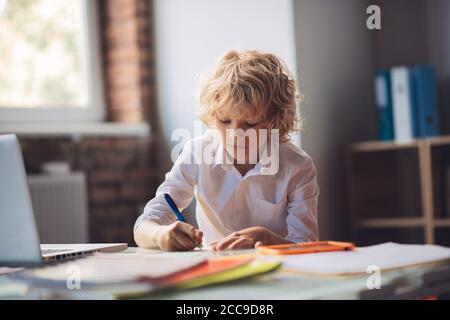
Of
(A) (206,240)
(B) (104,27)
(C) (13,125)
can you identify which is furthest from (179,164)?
(B) (104,27)

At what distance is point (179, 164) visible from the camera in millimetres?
1412

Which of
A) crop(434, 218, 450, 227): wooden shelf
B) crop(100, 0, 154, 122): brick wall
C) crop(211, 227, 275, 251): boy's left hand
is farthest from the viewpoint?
crop(100, 0, 154, 122): brick wall

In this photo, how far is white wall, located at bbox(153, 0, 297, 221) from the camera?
267cm

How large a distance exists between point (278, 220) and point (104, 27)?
6.79 feet

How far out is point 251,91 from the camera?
4.15 ft

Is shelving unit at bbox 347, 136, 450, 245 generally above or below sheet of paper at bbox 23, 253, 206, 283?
below

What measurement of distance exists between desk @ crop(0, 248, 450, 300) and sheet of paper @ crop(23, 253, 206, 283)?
0.02 m

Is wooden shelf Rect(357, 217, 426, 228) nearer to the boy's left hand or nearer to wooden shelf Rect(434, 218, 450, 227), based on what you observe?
A: wooden shelf Rect(434, 218, 450, 227)

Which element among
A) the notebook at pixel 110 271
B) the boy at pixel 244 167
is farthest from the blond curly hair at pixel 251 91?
the notebook at pixel 110 271

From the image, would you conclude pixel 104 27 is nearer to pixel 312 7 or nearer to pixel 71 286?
pixel 312 7

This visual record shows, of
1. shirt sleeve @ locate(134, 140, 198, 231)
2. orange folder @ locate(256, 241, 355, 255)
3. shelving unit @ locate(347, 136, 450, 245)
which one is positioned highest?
shirt sleeve @ locate(134, 140, 198, 231)

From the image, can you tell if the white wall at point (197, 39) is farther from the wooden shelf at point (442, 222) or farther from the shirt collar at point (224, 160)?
the shirt collar at point (224, 160)

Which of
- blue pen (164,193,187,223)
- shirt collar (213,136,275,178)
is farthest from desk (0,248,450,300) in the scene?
shirt collar (213,136,275,178)

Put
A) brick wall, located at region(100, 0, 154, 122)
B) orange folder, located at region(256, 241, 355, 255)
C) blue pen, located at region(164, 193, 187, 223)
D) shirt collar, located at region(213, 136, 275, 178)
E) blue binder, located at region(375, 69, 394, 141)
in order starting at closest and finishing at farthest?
1. orange folder, located at region(256, 241, 355, 255)
2. blue pen, located at region(164, 193, 187, 223)
3. shirt collar, located at region(213, 136, 275, 178)
4. blue binder, located at region(375, 69, 394, 141)
5. brick wall, located at region(100, 0, 154, 122)
